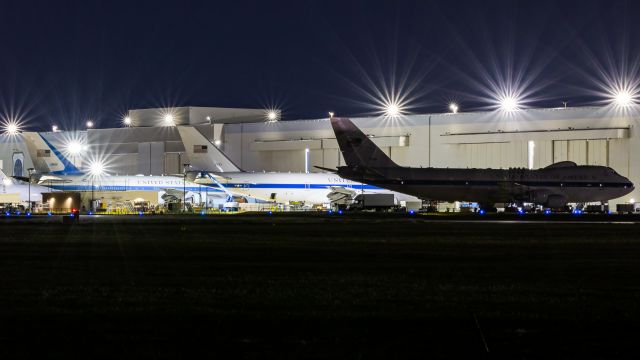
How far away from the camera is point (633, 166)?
9269 cm

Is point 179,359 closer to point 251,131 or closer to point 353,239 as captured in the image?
point 353,239

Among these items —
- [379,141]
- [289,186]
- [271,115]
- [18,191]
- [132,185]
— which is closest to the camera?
[289,186]

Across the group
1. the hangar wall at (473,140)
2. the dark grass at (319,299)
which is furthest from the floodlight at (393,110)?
the dark grass at (319,299)

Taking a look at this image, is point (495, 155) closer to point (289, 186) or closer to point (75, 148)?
point (289, 186)

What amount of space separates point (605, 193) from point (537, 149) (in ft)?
71.6

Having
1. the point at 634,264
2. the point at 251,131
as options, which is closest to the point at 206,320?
the point at 634,264

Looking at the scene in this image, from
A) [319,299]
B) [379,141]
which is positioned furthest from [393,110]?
[319,299]

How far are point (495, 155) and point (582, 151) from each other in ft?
33.9

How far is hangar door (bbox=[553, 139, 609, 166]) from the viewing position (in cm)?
A: 9494

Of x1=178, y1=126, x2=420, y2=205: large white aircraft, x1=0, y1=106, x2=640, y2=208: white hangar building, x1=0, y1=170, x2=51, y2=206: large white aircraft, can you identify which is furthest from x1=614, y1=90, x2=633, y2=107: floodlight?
x1=0, y1=170, x2=51, y2=206: large white aircraft

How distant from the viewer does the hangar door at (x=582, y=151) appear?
3738 inches

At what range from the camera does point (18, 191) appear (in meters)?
108

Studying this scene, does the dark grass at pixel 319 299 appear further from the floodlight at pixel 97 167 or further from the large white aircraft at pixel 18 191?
the floodlight at pixel 97 167

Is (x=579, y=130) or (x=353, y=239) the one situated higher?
(x=579, y=130)
